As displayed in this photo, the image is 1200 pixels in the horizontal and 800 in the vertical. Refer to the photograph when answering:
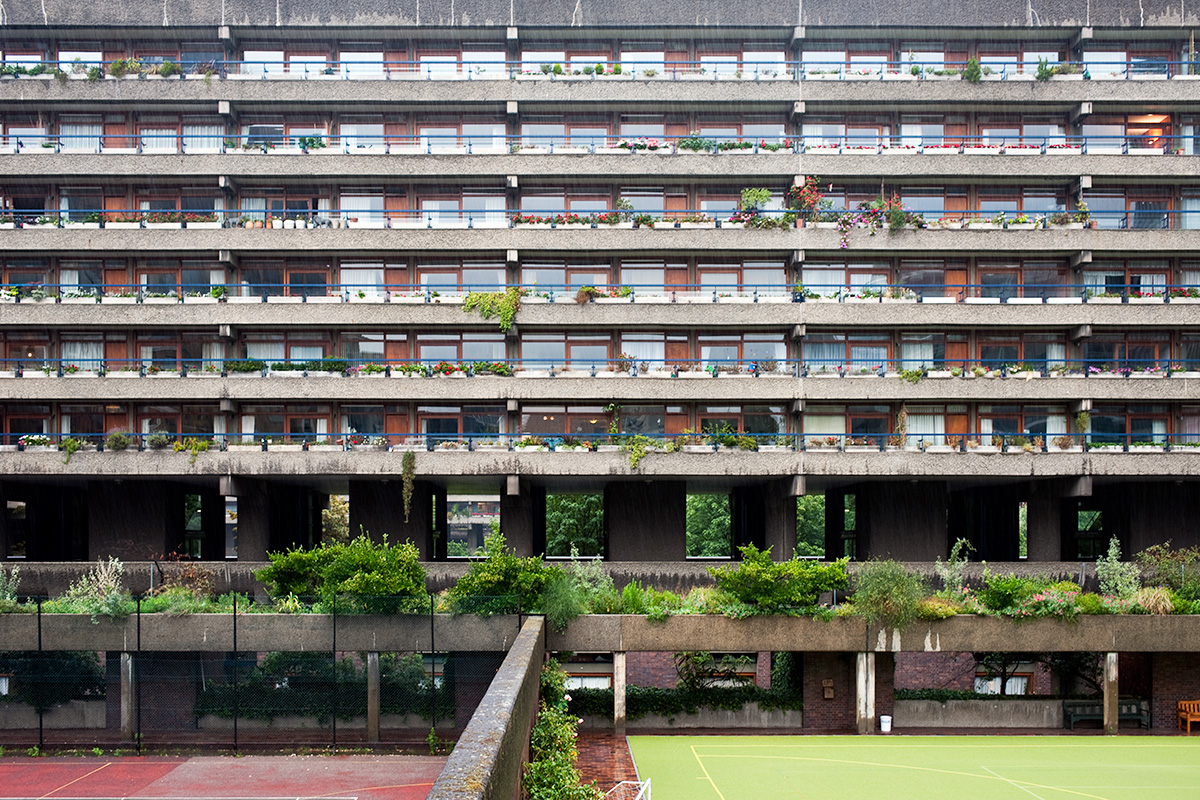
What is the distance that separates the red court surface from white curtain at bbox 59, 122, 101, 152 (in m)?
28.0

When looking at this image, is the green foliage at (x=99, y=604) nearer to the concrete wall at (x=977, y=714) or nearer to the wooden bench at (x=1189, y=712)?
the concrete wall at (x=977, y=714)

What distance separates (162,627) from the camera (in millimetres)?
24703

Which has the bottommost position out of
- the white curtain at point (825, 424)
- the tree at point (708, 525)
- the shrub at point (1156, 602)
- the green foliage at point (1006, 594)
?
the tree at point (708, 525)

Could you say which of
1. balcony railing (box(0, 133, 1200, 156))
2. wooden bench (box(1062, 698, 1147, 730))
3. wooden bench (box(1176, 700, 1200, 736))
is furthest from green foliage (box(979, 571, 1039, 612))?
balcony railing (box(0, 133, 1200, 156))

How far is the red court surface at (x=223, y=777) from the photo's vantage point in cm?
1955

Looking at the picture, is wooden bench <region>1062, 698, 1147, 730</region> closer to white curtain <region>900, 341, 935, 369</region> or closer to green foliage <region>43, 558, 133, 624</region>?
white curtain <region>900, 341, 935, 369</region>

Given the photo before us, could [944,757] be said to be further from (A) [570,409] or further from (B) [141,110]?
(B) [141,110]

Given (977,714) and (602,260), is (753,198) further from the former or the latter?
(977,714)

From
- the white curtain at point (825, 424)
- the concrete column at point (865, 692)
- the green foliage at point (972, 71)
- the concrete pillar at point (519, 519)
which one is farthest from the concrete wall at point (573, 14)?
the concrete column at point (865, 692)

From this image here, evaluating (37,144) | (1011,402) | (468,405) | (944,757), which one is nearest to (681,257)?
(468,405)

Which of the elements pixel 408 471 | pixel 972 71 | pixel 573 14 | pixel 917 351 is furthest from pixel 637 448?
pixel 972 71

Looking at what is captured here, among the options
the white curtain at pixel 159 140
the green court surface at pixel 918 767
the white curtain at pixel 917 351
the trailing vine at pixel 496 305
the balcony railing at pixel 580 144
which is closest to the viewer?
the green court surface at pixel 918 767

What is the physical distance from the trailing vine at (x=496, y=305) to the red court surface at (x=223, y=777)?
19.2 metres

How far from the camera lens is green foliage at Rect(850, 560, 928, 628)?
2469 centimetres
